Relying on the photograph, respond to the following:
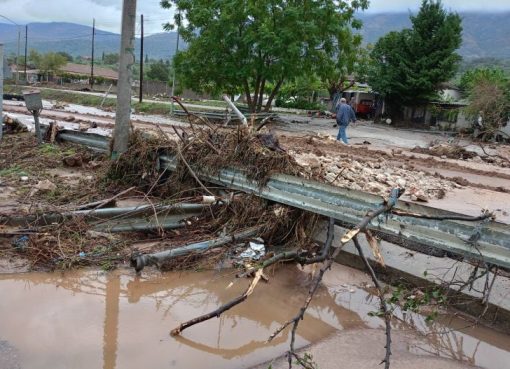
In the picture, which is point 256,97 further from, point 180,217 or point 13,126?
point 180,217

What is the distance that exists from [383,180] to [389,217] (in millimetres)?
5554

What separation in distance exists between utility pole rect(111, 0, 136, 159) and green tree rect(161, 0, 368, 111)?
54.0 ft

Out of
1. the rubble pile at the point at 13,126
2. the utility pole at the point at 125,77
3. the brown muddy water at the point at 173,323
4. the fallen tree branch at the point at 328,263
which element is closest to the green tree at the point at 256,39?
the rubble pile at the point at 13,126

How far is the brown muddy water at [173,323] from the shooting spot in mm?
3803

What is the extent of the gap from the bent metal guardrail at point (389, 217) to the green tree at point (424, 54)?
30.3 m

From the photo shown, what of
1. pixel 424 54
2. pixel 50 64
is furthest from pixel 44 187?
pixel 50 64

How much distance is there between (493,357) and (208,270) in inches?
112

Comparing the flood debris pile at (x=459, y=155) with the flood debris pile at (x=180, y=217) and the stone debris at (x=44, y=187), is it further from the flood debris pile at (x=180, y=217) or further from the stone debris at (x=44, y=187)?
the stone debris at (x=44, y=187)

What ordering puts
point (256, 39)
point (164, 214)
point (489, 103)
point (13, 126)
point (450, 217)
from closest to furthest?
1. point (450, 217)
2. point (164, 214)
3. point (13, 126)
4. point (256, 39)
5. point (489, 103)

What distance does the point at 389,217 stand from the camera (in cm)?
492

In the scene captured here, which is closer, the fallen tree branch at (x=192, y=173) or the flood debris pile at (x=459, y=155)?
the fallen tree branch at (x=192, y=173)

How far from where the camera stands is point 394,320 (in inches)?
188

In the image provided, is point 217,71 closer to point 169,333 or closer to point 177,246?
point 177,246

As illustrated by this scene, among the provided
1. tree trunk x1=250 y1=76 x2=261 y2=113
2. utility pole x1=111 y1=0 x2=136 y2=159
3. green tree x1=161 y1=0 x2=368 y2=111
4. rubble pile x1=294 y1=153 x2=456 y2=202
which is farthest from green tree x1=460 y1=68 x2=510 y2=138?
utility pole x1=111 y1=0 x2=136 y2=159
